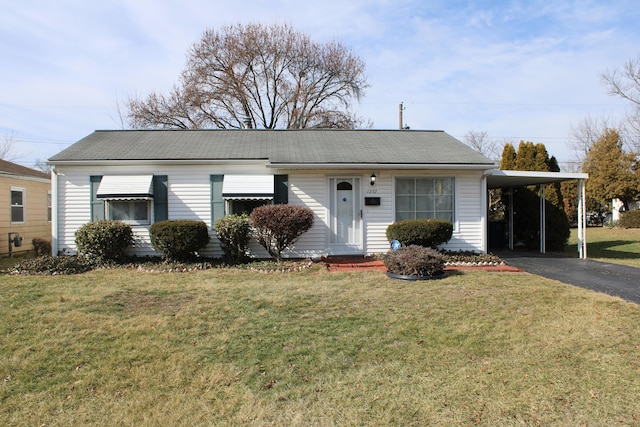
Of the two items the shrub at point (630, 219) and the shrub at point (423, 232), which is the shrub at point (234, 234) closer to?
the shrub at point (423, 232)

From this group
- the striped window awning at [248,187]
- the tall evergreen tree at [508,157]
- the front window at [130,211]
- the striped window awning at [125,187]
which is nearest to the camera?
the striped window awning at [125,187]

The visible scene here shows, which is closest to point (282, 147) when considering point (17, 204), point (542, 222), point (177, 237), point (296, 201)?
point (296, 201)

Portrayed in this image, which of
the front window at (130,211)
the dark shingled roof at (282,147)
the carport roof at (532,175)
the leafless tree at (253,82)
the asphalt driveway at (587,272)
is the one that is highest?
the leafless tree at (253,82)

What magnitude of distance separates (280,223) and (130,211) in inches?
163

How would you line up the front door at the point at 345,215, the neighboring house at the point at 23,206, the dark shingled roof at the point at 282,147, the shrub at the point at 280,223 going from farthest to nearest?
the neighboring house at the point at 23,206 → the front door at the point at 345,215 → the dark shingled roof at the point at 282,147 → the shrub at the point at 280,223

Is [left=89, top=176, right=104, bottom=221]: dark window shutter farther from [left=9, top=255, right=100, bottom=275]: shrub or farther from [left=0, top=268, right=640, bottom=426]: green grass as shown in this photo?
[left=0, top=268, right=640, bottom=426]: green grass

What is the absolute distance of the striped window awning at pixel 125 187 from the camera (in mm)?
9734

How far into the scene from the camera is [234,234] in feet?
31.1

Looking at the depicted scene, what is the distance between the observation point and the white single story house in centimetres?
1013

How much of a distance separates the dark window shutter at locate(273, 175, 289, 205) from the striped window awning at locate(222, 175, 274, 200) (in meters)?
0.22

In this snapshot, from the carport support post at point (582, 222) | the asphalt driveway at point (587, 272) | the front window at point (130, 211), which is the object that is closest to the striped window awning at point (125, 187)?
the front window at point (130, 211)

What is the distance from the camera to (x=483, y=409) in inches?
125

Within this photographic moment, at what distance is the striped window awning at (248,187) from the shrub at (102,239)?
2626 mm

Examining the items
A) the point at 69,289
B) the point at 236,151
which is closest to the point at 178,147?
the point at 236,151
